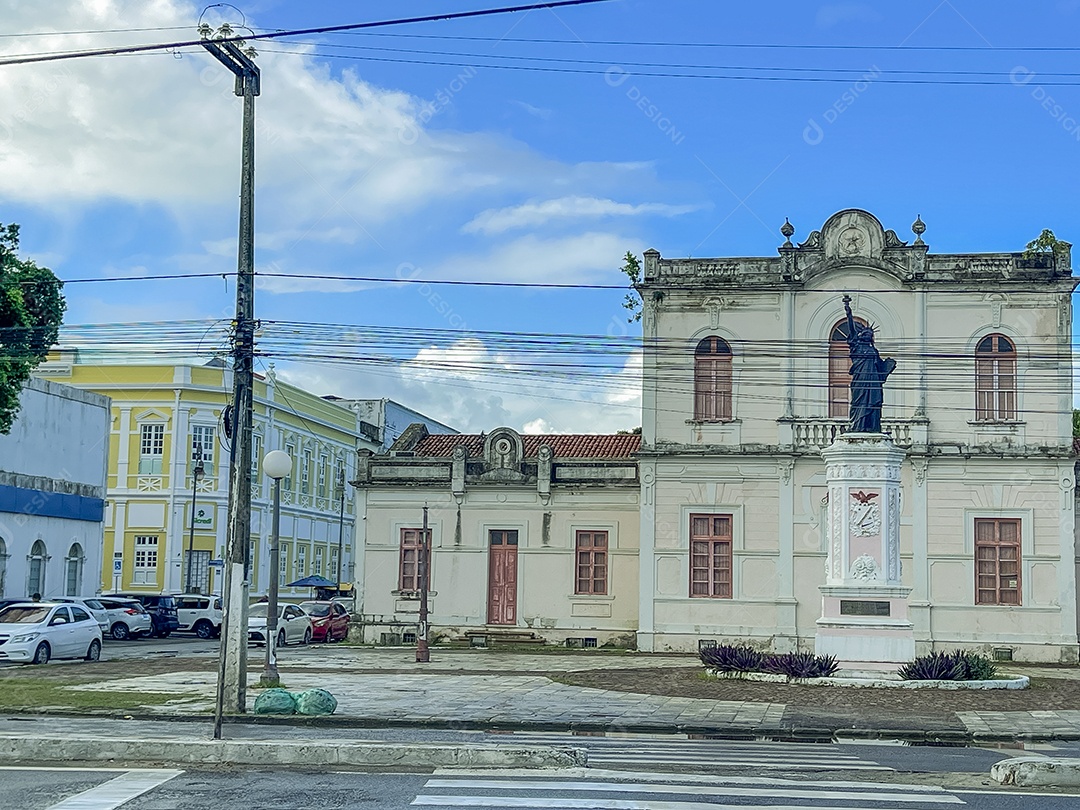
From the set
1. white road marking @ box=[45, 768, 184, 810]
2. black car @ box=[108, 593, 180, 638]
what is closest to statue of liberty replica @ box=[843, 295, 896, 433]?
white road marking @ box=[45, 768, 184, 810]

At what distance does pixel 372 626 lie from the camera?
36.2m

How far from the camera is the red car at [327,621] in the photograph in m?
39.2

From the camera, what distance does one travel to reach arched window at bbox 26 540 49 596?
39.5m

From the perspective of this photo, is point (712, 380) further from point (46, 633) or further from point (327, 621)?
point (46, 633)

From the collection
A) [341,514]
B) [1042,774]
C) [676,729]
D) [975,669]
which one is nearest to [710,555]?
[975,669]

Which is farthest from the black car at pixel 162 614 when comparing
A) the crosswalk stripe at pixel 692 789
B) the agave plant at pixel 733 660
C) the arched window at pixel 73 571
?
the crosswalk stripe at pixel 692 789

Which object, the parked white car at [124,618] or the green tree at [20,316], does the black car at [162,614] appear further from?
the green tree at [20,316]

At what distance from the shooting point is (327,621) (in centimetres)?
3969

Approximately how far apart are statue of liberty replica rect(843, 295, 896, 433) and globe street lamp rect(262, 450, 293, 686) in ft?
36.2

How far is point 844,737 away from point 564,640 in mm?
18744

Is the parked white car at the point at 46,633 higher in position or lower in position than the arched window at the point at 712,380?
lower

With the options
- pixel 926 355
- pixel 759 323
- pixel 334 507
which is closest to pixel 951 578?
pixel 926 355

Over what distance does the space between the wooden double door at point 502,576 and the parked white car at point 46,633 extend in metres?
10.4

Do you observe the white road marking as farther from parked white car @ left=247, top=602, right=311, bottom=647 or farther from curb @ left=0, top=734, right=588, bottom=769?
parked white car @ left=247, top=602, right=311, bottom=647
